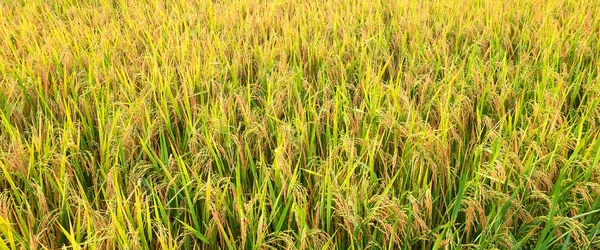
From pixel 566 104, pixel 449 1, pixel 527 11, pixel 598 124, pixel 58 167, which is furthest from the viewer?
pixel 449 1

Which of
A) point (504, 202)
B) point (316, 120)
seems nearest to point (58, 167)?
point (316, 120)

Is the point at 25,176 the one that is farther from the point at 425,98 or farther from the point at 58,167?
the point at 425,98

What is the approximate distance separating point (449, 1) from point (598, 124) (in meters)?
1.37

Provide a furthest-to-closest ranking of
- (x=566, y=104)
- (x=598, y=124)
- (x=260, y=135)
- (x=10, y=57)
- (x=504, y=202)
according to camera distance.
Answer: (x=10, y=57) → (x=566, y=104) → (x=598, y=124) → (x=260, y=135) → (x=504, y=202)

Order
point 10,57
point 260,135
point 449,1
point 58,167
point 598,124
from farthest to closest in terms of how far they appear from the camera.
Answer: point 449,1, point 10,57, point 598,124, point 260,135, point 58,167

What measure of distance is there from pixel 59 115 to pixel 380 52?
130 cm

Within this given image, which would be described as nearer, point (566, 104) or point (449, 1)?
point (566, 104)

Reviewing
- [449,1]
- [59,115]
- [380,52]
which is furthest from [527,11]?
[59,115]

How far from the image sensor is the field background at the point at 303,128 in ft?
3.63

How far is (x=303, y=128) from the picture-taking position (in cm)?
139

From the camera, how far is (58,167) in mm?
1268

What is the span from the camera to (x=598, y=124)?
1.56 m

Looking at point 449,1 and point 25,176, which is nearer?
point 25,176

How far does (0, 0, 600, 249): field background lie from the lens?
111 cm
